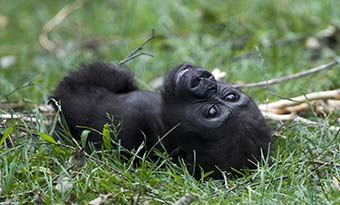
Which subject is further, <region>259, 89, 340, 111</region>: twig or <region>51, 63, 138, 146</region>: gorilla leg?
<region>259, 89, 340, 111</region>: twig

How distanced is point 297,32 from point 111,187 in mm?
3688

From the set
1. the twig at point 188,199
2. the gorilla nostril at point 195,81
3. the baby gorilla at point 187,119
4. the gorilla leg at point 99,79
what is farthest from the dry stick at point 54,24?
the twig at point 188,199

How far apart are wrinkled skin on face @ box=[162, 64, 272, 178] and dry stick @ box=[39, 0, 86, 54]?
3.05m

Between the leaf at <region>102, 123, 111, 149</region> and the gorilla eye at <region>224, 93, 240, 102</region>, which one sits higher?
the gorilla eye at <region>224, 93, 240, 102</region>

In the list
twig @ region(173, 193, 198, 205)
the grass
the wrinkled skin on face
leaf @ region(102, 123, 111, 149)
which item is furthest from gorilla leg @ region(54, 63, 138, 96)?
twig @ region(173, 193, 198, 205)

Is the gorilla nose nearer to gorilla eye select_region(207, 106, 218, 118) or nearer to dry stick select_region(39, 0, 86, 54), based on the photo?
gorilla eye select_region(207, 106, 218, 118)

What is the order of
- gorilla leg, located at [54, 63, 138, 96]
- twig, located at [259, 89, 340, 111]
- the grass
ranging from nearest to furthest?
the grass, gorilla leg, located at [54, 63, 138, 96], twig, located at [259, 89, 340, 111]

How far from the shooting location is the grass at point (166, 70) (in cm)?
361

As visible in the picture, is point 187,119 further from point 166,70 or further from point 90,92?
point 166,70

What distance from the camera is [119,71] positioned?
4.87 m

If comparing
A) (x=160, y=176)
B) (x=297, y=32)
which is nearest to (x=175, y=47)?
(x=297, y=32)

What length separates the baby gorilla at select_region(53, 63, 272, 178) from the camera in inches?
159

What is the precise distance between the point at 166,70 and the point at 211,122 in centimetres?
209

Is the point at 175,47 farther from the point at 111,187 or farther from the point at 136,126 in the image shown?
the point at 111,187
